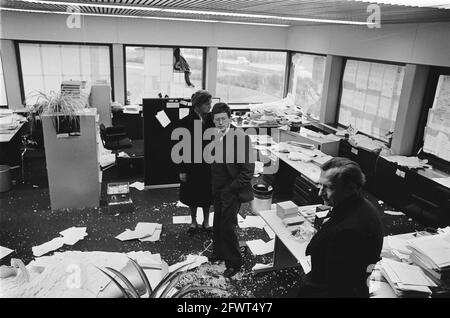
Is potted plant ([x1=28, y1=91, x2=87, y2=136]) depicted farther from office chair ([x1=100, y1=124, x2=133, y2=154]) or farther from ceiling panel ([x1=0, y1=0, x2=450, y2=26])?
office chair ([x1=100, y1=124, x2=133, y2=154])

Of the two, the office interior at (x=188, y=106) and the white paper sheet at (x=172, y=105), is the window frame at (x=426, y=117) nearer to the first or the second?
the office interior at (x=188, y=106)

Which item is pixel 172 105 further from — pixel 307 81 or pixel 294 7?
pixel 307 81

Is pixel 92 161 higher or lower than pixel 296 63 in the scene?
lower

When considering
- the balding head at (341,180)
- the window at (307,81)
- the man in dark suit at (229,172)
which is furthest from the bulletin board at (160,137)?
the balding head at (341,180)

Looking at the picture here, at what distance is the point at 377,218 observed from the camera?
1.98 metres

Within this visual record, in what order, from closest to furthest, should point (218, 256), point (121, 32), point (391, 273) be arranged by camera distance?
point (391, 273), point (218, 256), point (121, 32)

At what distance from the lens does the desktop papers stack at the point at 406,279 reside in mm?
2307

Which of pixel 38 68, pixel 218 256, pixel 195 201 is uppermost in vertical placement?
pixel 38 68

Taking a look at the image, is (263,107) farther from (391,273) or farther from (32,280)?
(32,280)

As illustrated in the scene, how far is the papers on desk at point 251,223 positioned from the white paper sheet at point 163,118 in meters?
1.78

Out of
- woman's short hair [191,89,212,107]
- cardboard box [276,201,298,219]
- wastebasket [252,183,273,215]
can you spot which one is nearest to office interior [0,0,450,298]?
wastebasket [252,183,273,215]
